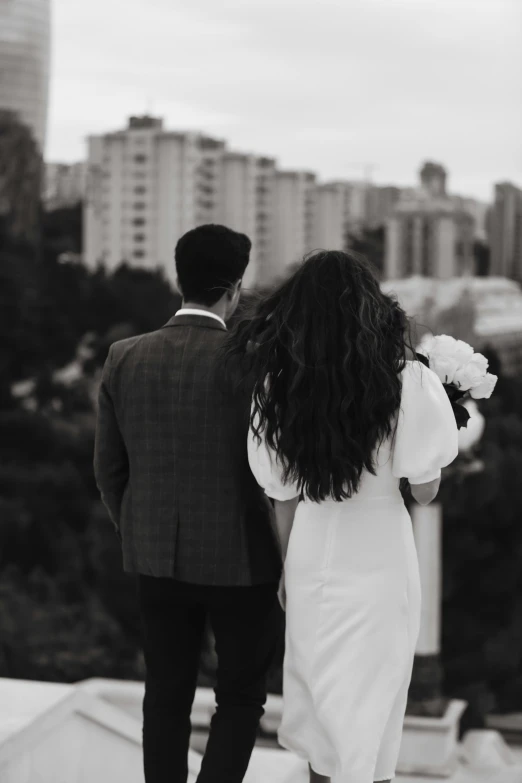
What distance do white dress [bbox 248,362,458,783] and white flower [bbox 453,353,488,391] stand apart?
0.10m

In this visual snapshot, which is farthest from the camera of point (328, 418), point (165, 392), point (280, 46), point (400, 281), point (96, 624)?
point (280, 46)

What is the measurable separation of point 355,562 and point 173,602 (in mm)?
315

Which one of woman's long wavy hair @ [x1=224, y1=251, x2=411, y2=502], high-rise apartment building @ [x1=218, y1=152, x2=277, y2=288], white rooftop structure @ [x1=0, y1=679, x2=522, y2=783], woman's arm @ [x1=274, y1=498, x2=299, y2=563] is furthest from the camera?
high-rise apartment building @ [x1=218, y1=152, x2=277, y2=288]

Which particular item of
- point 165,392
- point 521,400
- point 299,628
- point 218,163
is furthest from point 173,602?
point 218,163

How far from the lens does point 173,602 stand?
5.75 feet

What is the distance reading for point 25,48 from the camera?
23469mm

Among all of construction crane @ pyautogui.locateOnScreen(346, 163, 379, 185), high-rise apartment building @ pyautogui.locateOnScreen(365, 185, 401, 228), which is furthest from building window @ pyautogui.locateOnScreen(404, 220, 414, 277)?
construction crane @ pyautogui.locateOnScreen(346, 163, 379, 185)

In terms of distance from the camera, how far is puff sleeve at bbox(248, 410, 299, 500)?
163 cm

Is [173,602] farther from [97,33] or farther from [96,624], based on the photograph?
[97,33]

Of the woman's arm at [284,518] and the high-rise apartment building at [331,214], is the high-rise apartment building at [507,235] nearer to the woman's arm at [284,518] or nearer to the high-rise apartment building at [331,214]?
the high-rise apartment building at [331,214]

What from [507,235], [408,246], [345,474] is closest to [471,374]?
[345,474]

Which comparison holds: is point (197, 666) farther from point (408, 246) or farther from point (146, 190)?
point (146, 190)

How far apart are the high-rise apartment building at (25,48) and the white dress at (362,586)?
22.4 meters

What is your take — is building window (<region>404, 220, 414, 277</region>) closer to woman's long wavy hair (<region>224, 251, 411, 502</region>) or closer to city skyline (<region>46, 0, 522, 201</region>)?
city skyline (<region>46, 0, 522, 201</region>)
